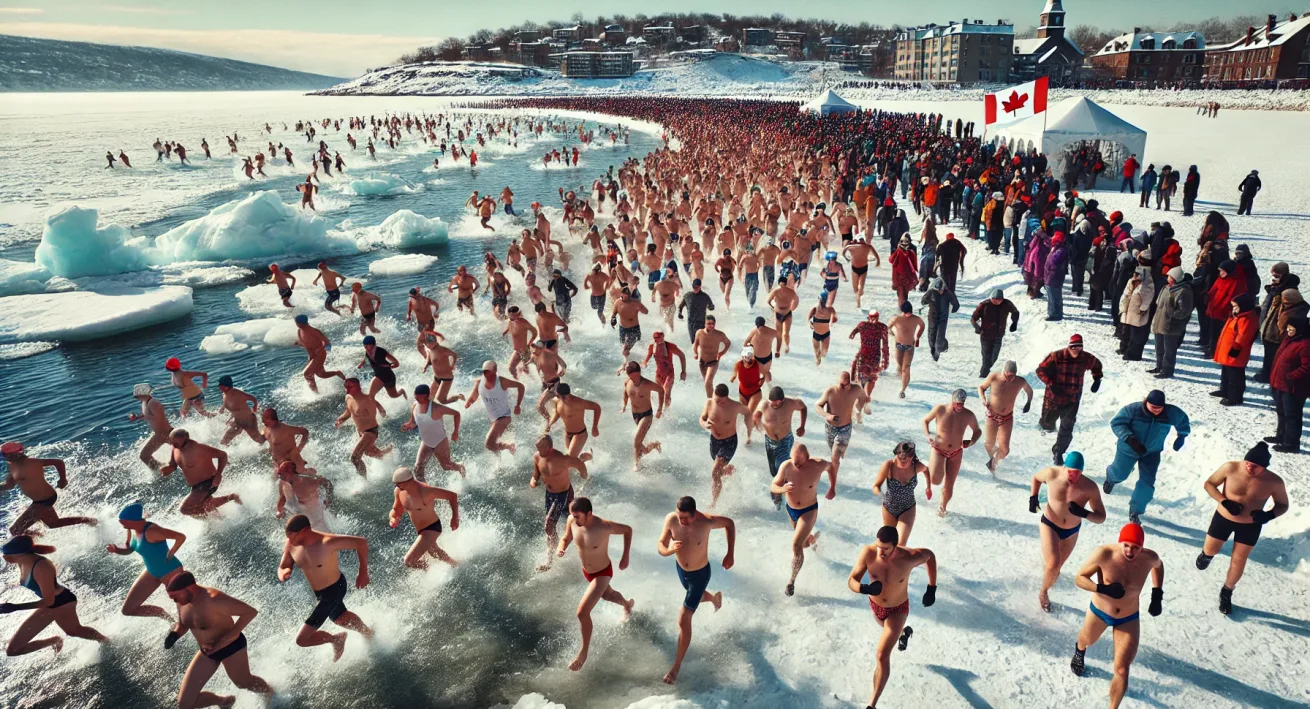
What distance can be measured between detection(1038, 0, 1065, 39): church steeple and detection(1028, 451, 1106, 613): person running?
8528cm

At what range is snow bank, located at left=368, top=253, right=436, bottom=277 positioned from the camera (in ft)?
56.0

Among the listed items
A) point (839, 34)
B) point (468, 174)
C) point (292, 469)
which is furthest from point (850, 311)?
point (839, 34)

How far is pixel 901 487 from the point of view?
539cm

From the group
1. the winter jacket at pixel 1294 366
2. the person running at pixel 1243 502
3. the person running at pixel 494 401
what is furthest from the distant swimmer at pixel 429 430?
the winter jacket at pixel 1294 366

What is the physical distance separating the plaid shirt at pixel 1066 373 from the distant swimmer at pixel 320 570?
6.49 meters

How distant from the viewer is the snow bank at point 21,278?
15664 millimetres

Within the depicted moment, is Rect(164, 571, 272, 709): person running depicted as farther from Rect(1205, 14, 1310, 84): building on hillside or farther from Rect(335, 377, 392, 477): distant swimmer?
Rect(1205, 14, 1310, 84): building on hillside

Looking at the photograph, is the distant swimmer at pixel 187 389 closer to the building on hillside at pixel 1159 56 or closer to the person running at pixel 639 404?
the person running at pixel 639 404

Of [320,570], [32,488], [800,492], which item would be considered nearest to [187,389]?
[32,488]

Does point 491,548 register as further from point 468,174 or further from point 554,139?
point 554,139

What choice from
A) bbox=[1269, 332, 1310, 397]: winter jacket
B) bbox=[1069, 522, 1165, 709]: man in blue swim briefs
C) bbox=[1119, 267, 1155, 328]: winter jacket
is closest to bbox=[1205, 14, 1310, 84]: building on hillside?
bbox=[1119, 267, 1155, 328]: winter jacket

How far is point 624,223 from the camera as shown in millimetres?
15578

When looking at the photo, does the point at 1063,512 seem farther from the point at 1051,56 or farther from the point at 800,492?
the point at 1051,56

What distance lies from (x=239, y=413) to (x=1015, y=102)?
20580 millimetres
